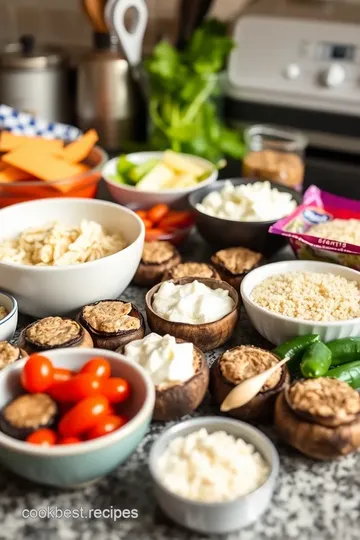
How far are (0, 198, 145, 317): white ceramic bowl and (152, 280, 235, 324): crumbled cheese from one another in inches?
3.2

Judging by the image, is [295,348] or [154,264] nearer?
[295,348]

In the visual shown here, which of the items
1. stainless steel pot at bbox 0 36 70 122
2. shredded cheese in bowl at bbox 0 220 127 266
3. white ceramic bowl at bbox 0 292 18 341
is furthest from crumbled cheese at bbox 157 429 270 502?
stainless steel pot at bbox 0 36 70 122

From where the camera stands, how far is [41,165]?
53.7 inches

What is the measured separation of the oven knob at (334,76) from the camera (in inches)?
62.3

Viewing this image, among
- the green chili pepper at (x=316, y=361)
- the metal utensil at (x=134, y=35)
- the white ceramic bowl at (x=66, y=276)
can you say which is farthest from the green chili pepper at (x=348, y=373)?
the metal utensil at (x=134, y=35)

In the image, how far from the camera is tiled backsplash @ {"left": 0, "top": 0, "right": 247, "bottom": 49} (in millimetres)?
1983

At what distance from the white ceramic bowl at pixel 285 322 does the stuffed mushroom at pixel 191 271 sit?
8 centimetres

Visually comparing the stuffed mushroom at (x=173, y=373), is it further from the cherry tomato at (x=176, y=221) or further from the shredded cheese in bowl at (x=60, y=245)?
→ the cherry tomato at (x=176, y=221)

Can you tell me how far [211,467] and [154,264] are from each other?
1.74 feet

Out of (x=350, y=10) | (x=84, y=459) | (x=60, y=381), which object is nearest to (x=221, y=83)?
(x=350, y=10)


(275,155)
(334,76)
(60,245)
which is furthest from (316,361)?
(334,76)

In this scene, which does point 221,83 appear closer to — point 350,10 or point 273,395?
point 350,10

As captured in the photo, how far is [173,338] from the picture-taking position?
964 millimetres

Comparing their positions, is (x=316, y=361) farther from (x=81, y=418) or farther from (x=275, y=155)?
(x=275, y=155)
